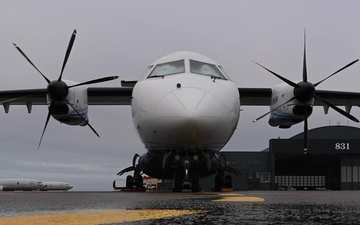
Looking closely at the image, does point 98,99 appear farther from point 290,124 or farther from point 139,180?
point 290,124

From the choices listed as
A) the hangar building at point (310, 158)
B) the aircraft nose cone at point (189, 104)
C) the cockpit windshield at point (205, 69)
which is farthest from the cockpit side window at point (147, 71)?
the hangar building at point (310, 158)

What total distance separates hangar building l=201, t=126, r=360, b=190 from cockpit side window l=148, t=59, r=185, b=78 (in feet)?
146

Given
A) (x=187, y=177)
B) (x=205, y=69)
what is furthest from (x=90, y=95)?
(x=187, y=177)

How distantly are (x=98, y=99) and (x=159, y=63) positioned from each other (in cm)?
776

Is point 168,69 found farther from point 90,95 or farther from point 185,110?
point 90,95

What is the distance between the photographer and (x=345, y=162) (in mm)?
62812

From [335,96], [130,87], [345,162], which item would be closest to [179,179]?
[130,87]

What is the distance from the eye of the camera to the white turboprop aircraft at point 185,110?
11367 millimetres

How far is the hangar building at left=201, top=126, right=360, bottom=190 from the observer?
6141 cm

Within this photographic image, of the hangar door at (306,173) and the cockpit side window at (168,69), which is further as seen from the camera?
the hangar door at (306,173)

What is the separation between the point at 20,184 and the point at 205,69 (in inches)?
2521

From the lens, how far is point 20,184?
233ft

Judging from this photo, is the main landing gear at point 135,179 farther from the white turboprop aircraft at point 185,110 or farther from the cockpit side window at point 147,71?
the cockpit side window at point 147,71

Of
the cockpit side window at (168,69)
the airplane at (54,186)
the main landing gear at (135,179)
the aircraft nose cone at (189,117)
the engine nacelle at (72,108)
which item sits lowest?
the airplane at (54,186)
